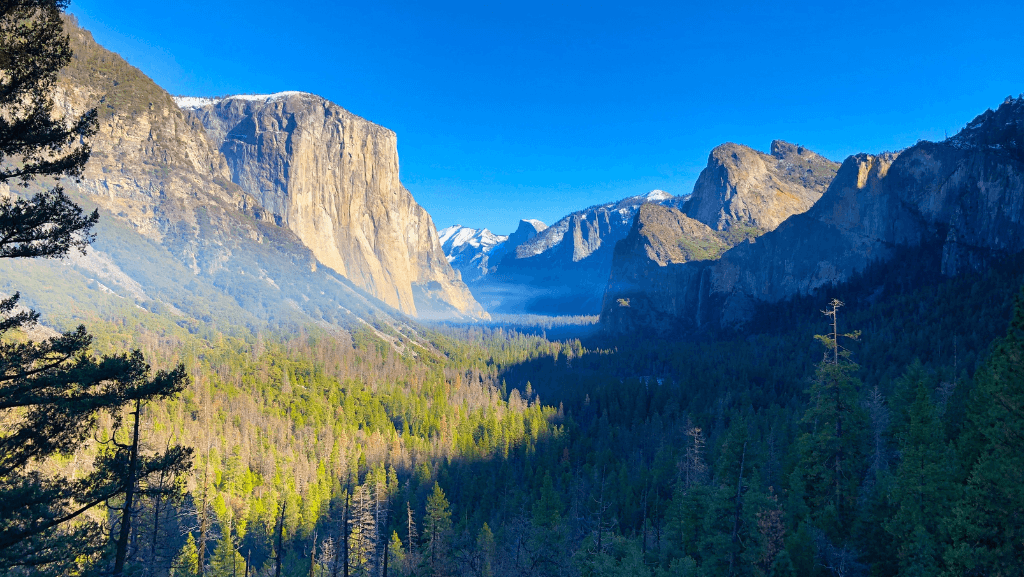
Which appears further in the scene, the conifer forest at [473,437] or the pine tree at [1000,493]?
the pine tree at [1000,493]

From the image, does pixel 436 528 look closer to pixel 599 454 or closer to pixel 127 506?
pixel 599 454

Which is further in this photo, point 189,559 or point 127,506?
point 189,559

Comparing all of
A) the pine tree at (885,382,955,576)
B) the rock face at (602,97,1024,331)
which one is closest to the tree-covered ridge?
the pine tree at (885,382,955,576)

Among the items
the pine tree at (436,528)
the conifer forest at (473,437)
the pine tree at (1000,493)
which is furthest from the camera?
the pine tree at (436,528)

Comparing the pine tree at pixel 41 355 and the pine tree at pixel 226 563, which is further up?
the pine tree at pixel 41 355

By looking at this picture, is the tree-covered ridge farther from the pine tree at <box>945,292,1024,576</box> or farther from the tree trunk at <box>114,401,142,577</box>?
the tree trunk at <box>114,401,142,577</box>

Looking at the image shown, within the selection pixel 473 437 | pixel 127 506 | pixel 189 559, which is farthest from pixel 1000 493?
pixel 473 437

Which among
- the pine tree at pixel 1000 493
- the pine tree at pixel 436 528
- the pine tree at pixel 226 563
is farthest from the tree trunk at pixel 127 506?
the pine tree at pixel 226 563

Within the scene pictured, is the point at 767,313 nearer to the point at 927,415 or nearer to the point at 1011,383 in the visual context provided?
the point at 927,415

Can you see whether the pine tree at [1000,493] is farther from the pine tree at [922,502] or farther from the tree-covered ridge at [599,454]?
the pine tree at [922,502]
